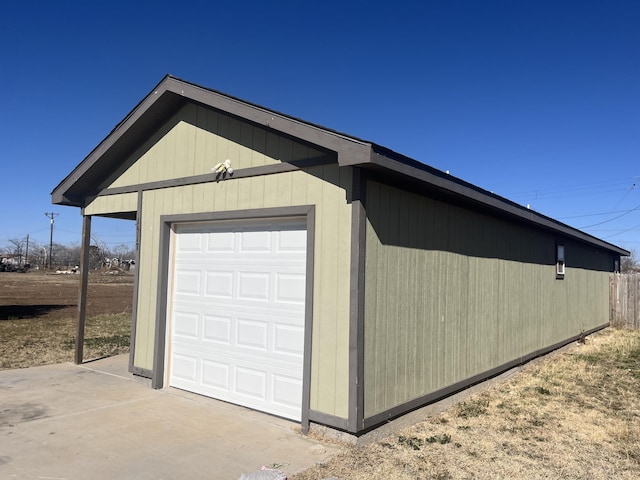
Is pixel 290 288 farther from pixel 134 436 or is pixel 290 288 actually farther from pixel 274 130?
pixel 134 436

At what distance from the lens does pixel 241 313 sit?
5.82 metres

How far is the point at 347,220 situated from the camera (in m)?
4.69

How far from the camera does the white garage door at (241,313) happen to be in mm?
5273

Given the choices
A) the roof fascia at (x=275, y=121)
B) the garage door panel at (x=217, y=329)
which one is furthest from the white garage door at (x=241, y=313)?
the roof fascia at (x=275, y=121)

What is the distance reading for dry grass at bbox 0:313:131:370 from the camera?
339 inches

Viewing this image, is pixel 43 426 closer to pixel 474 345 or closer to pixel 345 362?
pixel 345 362

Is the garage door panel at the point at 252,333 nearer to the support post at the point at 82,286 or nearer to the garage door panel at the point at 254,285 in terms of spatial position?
the garage door panel at the point at 254,285

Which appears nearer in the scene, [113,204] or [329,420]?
[329,420]

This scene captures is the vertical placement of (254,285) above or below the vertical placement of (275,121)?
below

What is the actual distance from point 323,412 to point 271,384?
3.06 feet

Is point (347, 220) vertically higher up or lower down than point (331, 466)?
higher up

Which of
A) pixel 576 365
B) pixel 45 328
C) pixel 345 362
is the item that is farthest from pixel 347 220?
pixel 45 328

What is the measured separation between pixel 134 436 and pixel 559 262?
9.98m

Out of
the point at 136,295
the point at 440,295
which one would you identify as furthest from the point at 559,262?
the point at 136,295
